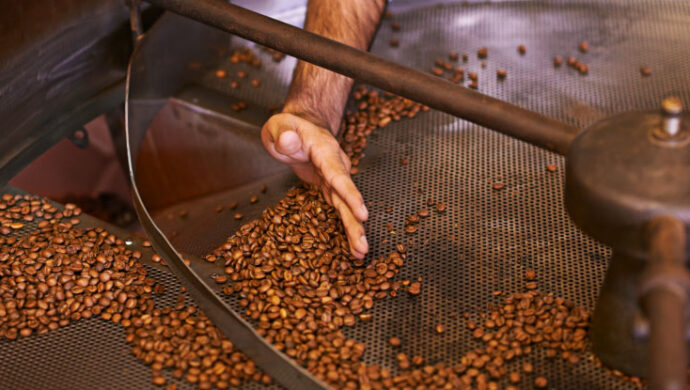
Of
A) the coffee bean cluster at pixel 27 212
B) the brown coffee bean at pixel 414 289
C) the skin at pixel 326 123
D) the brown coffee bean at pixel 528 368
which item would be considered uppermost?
the skin at pixel 326 123

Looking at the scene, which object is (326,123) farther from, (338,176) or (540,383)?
(540,383)

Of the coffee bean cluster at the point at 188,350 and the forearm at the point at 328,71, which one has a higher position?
the forearm at the point at 328,71

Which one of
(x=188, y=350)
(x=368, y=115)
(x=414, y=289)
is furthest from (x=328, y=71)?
(x=188, y=350)

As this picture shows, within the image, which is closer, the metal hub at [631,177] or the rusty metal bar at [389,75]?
the metal hub at [631,177]

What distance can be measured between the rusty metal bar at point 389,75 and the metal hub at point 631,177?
80 mm

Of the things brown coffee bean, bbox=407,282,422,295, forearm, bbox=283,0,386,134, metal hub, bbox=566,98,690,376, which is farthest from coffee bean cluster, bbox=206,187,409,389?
metal hub, bbox=566,98,690,376

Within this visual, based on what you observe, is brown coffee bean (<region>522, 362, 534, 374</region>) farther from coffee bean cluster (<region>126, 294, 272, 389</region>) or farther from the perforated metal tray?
coffee bean cluster (<region>126, 294, 272, 389</region>)

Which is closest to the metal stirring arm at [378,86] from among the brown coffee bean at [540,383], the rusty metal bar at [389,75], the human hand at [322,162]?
the rusty metal bar at [389,75]

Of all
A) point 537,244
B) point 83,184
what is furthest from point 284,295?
point 83,184

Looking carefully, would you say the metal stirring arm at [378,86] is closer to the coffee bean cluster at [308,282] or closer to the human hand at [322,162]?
the coffee bean cluster at [308,282]

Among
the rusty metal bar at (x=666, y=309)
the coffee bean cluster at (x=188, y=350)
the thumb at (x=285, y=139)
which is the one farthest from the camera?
the thumb at (x=285, y=139)

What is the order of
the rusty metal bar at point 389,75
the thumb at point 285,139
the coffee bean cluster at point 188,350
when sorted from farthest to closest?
the thumb at point 285,139 → the coffee bean cluster at point 188,350 → the rusty metal bar at point 389,75

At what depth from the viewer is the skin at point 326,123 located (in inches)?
48.1

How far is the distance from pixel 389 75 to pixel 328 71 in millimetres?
594
